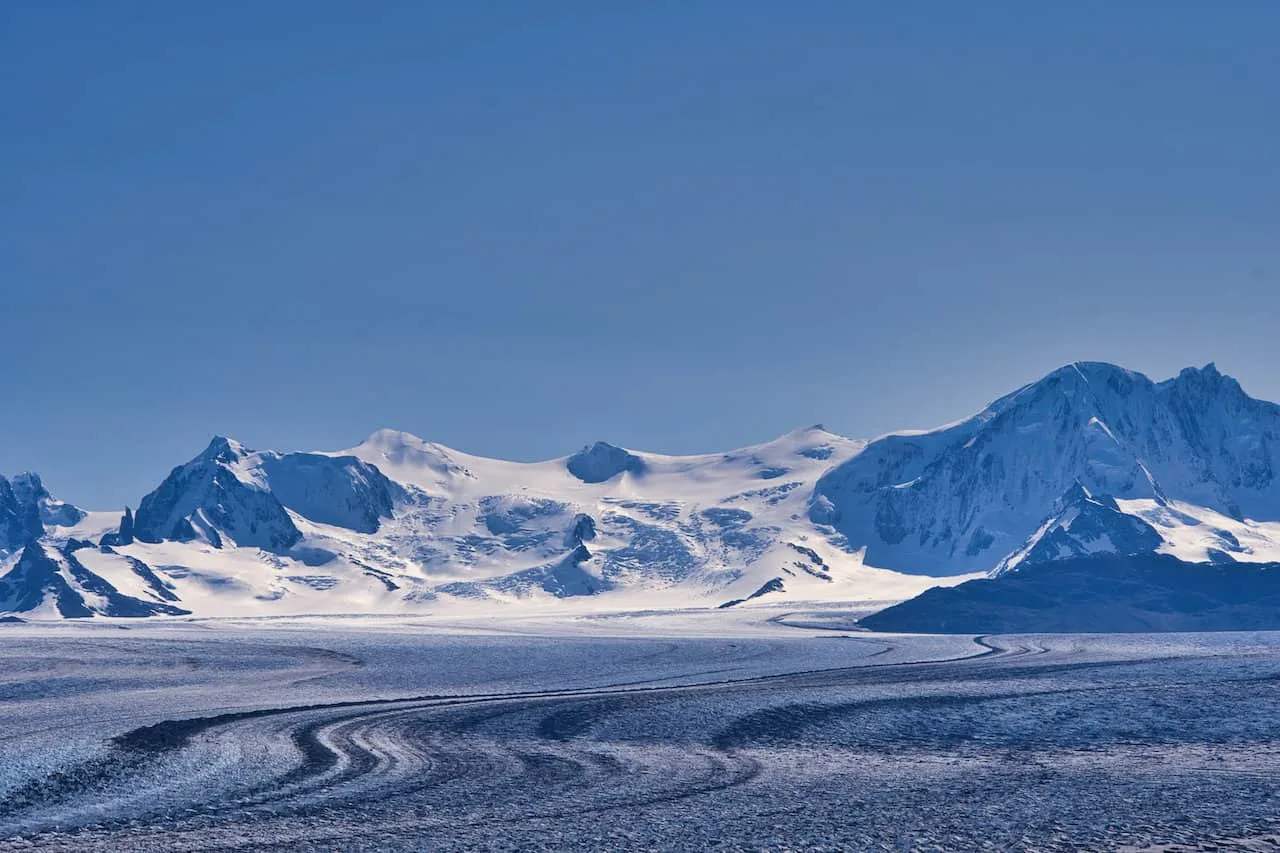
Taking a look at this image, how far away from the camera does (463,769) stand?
57.6 metres

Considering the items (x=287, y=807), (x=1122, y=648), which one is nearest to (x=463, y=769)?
(x=287, y=807)

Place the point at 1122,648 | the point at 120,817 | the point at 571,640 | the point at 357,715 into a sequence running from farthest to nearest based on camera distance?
the point at 571,640
the point at 1122,648
the point at 357,715
the point at 120,817

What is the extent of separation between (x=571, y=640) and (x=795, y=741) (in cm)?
12734

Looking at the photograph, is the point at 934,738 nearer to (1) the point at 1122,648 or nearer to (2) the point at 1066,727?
(2) the point at 1066,727

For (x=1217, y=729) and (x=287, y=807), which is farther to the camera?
(x=1217, y=729)

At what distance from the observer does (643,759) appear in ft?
201

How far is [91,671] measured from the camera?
12250cm

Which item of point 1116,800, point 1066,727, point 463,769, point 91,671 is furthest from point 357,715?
point 91,671

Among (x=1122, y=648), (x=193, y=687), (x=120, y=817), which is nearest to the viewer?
(x=120, y=817)

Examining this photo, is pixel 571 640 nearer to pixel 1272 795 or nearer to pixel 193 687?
pixel 193 687

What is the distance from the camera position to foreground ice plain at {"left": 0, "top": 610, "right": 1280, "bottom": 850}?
44.8 metres

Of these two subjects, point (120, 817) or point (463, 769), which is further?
point (463, 769)

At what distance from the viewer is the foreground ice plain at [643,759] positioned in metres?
44.8

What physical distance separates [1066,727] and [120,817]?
153ft
